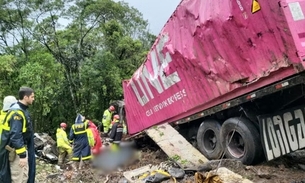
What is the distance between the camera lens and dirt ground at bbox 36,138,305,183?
509cm

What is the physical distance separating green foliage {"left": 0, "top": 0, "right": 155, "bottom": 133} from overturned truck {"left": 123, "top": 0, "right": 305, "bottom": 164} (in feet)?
43.0

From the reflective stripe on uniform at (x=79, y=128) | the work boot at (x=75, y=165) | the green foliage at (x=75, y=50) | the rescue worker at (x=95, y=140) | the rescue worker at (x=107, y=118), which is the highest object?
the green foliage at (x=75, y=50)

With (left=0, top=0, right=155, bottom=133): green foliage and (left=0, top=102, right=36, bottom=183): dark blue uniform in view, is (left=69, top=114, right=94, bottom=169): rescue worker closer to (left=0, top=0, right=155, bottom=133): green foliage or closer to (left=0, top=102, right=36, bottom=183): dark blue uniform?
(left=0, top=102, right=36, bottom=183): dark blue uniform

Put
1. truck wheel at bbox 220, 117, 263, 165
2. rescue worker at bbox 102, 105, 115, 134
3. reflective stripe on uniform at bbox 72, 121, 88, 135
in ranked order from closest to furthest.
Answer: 1. truck wheel at bbox 220, 117, 263, 165
2. reflective stripe on uniform at bbox 72, 121, 88, 135
3. rescue worker at bbox 102, 105, 115, 134

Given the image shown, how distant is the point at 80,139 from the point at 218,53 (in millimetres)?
4038

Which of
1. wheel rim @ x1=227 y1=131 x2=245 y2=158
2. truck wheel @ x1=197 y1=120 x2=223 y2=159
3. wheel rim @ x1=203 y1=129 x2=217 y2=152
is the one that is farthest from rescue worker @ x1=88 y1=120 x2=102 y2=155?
wheel rim @ x1=227 y1=131 x2=245 y2=158

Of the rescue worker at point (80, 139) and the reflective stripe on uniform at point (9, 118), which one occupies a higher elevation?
the reflective stripe on uniform at point (9, 118)

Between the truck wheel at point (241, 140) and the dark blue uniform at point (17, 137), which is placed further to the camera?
the truck wheel at point (241, 140)

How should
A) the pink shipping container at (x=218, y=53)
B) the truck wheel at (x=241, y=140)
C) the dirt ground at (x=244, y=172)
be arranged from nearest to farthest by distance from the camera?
the pink shipping container at (x=218, y=53) → the dirt ground at (x=244, y=172) → the truck wheel at (x=241, y=140)

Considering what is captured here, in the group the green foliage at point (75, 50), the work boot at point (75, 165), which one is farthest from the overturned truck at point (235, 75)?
the green foliage at point (75, 50)

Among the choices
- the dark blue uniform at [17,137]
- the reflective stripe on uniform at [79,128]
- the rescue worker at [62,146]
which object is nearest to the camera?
the dark blue uniform at [17,137]

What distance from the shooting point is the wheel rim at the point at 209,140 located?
6695mm

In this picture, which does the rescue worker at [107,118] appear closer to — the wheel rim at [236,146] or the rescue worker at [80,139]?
the rescue worker at [80,139]

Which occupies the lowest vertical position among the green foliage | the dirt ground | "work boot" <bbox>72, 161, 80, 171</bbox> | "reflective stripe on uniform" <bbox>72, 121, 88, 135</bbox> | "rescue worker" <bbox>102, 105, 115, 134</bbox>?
the dirt ground
